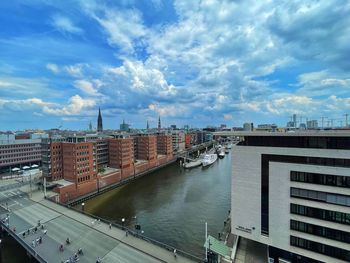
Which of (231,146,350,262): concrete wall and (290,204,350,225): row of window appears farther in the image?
(231,146,350,262): concrete wall

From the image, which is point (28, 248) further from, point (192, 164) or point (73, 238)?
point (192, 164)

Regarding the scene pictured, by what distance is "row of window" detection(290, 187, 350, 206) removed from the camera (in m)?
25.4

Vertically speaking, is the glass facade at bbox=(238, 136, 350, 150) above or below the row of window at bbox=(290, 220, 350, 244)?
above

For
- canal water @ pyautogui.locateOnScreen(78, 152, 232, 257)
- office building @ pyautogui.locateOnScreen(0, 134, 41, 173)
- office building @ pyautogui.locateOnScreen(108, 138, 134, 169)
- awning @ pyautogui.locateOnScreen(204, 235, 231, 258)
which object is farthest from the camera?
office building @ pyautogui.locateOnScreen(0, 134, 41, 173)

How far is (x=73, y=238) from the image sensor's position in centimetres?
3578

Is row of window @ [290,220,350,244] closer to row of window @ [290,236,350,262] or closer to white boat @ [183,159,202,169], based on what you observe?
row of window @ [290,236,350,262]

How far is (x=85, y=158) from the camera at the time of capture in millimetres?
70375

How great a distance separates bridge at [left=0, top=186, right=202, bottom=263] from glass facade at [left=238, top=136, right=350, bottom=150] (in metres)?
18.1

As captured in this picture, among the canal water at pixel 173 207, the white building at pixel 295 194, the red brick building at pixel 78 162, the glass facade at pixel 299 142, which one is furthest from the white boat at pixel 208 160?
the glass facade at pixel 299 142

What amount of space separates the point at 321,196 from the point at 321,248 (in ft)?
21.0

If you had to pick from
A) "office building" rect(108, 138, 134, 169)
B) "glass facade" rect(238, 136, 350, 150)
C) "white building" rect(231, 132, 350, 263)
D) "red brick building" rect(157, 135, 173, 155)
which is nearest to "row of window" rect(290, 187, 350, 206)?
"white building" rect(231, 132, 350, 263)

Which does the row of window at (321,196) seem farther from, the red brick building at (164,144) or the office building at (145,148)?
the red brick building at (164,144)

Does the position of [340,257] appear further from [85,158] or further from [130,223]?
[85,158]

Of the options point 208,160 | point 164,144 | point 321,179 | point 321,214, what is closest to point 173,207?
point 321,214
